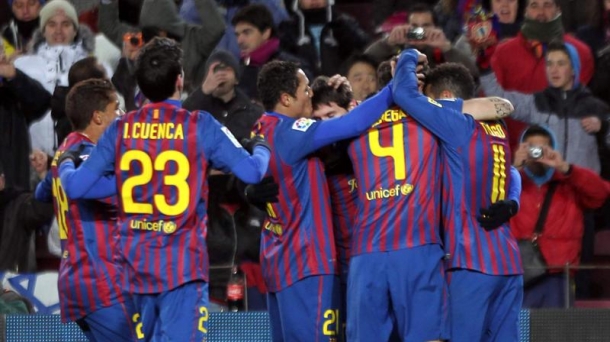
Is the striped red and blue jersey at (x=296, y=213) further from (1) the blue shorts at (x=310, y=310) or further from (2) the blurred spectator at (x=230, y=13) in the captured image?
(2) the blurred spectator at (x=230, y=13)

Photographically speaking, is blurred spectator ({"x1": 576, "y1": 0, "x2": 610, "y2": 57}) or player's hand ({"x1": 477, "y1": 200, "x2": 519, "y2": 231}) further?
blurred spectator ({"x1": 576, "y1": 0, "x2": 610, "y2": 57})

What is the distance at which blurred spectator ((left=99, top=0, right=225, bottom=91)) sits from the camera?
964 centimetres

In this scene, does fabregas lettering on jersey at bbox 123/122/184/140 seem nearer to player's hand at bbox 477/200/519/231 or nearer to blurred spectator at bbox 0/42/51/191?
player's hand at bbox 477/200/519/231

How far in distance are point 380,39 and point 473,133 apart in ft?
10.2

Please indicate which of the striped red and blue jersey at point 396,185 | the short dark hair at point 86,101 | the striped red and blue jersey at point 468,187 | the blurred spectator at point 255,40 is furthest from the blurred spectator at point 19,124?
the striped red and blue jersey at point 468,187

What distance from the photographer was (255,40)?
9.46 metres

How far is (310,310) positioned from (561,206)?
2.85 meters

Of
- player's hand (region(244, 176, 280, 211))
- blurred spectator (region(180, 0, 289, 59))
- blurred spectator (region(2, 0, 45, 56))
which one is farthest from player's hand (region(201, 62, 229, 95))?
player's hand (region(244, 176, 280, 211))

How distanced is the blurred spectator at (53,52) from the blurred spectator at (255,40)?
1.33 metres

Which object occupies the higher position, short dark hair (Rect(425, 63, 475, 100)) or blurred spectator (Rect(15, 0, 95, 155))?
blurred spectator (Rect(15, 0, 95, 155))

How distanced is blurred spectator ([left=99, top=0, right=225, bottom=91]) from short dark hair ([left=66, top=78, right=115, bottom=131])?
289 centimetres

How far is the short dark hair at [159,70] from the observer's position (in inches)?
239

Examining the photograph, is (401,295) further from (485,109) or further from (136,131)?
(136,131)

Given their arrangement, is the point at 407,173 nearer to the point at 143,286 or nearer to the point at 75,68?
the point at 143,286
